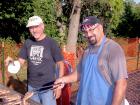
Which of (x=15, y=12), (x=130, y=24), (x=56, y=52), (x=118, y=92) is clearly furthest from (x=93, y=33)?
(x=130, y=24)

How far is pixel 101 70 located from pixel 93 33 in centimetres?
37

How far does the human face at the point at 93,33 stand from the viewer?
14.9 ft

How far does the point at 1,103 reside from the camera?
15.9 feet

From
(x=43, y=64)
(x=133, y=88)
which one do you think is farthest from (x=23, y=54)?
(x=133, y=88)

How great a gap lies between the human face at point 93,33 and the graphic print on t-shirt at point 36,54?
1937 mm

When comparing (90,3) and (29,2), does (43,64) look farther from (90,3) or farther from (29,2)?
(90,3)

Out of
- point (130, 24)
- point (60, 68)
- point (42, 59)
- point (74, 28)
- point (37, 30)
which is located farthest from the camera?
point (130, 24)

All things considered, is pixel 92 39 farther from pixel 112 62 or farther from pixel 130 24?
pixel 130 24

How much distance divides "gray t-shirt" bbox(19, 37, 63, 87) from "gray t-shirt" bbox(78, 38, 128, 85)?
1917 millimetres

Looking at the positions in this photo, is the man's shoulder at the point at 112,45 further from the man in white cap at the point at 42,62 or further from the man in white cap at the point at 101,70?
the man in white cap at the point at 42,62

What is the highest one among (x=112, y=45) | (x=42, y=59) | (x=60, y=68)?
(x=112, y=45)

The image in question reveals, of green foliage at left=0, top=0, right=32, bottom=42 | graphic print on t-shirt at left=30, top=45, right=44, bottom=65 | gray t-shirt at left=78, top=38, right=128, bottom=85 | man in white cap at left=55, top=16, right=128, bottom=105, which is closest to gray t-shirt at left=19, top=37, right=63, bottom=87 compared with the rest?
graphic print on t-shirt at left=30, top=45, right=44, bottom=65

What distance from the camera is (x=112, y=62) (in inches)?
175

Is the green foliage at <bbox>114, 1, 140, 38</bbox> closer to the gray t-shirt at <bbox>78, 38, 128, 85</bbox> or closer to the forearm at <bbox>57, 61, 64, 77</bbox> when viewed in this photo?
the forearm at <bbox>57, 61, 64, 77</bbox>
